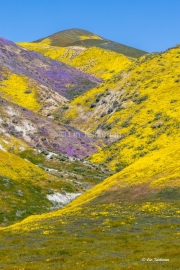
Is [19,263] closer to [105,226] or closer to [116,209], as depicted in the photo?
[105,226]

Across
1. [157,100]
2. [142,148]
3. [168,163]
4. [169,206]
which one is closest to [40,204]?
[168,163]

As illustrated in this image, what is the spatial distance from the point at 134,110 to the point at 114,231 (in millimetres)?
112201

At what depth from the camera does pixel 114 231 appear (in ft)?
158

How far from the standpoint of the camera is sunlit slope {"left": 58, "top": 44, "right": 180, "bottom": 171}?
13238cm

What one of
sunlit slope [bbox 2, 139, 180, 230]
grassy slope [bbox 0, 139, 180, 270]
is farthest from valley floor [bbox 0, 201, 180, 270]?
sunlit slope [bbox 2, 139, 180, 230]

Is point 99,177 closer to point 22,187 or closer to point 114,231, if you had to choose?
point 22,187

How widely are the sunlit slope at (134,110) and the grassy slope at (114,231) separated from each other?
4711cm

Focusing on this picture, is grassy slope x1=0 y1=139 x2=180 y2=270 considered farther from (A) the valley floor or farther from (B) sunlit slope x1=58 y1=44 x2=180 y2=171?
(B) sunlit slope x1=58 y1=44 x2=180 y2=171

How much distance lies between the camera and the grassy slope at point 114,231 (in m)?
34.4

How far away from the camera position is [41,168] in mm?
114000

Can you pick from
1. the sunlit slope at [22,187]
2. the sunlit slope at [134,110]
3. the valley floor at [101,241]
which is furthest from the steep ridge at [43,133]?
the valley floor at [101,241]

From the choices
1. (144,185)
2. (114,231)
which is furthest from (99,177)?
(114,231)

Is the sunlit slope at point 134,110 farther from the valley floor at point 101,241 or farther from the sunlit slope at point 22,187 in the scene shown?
the valley floor at point 101,241

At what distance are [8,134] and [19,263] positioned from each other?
4039 inches
